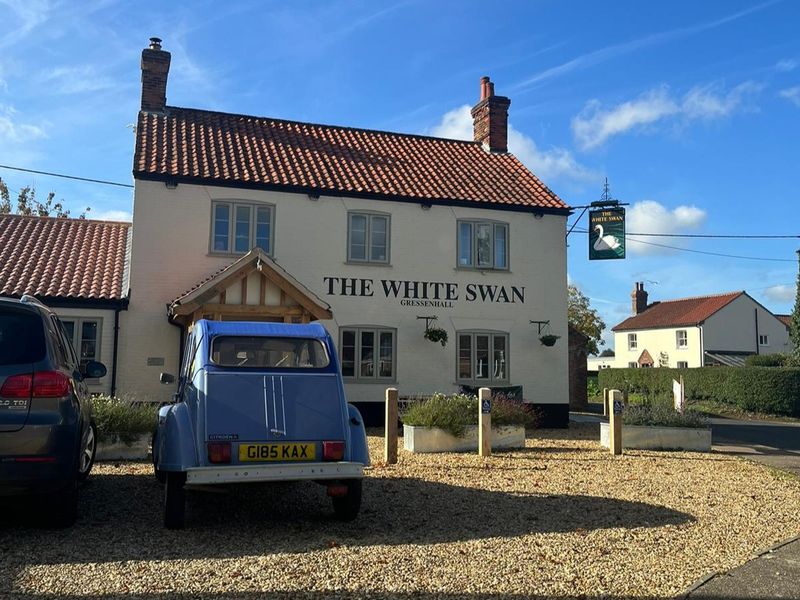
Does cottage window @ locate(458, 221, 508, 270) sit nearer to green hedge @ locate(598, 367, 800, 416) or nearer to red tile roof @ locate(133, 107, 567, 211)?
red tile roof @ locate(133, 107, 567, 211)

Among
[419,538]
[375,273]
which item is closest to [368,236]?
[375,273]

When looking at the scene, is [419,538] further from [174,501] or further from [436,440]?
[436,440]

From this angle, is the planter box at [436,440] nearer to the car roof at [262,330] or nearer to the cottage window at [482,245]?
the car roof at [262,330]

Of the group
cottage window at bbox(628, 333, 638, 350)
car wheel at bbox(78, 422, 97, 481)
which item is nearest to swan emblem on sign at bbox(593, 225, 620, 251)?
car wheel at bbox(78, 422, 97, 481)

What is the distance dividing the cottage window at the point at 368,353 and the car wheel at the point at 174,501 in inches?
423

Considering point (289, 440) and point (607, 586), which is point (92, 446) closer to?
point (289, 440)

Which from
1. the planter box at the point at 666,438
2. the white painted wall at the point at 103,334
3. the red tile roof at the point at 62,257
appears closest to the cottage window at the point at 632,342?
the planter box at the point at 666,438

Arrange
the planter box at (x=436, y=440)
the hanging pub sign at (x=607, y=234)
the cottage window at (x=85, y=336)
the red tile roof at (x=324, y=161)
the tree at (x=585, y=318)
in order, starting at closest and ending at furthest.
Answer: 1. the planter box at (x=436, y=440)
2. the cottage window at (x=85, y=336)
3. the red tile roof at (x=324, y=161)
4. the hanging pub sign at (x=607, y=234)
5. the tree at (x=585, y=318)

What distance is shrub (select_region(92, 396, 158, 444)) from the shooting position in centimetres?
1054

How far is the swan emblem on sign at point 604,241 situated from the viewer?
18.0 metres

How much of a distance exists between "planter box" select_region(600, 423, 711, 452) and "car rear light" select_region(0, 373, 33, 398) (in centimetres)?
1060

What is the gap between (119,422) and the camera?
10.6m

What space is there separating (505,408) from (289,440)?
7312 millimetres

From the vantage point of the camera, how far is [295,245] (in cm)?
1723
